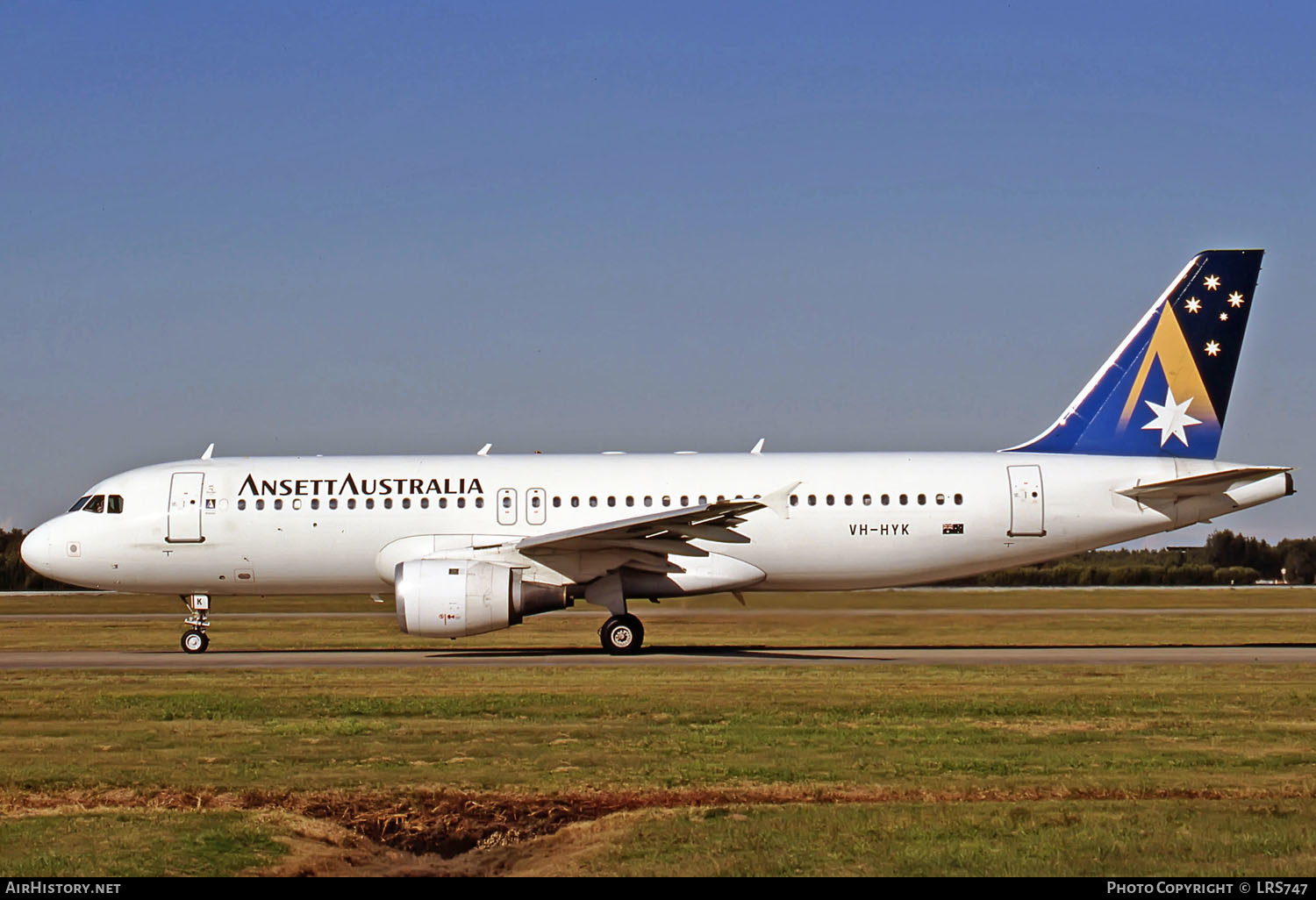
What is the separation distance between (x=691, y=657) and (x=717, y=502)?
118 inches

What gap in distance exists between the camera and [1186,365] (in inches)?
1080

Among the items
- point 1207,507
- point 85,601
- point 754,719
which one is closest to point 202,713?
point 754,719

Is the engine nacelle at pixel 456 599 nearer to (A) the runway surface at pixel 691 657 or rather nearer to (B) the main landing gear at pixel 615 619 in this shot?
(A) the runway surface at pixel 691 657

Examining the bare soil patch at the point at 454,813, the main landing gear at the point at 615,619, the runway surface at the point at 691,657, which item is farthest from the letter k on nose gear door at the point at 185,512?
the bare soil patch at the point at 454,813

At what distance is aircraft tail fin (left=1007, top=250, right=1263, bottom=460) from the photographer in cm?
2741

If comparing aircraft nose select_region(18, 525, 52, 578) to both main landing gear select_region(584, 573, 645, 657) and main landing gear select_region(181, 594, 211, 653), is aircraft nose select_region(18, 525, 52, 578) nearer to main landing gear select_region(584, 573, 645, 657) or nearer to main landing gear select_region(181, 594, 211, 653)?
main landing gear select_region(181, 594, 211, 653)

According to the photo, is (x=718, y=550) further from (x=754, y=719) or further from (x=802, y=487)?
(x=754, y=719)

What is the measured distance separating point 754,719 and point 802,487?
12000 millimetres

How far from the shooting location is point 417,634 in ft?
80.4

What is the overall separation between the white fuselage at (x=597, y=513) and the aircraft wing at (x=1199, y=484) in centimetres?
23

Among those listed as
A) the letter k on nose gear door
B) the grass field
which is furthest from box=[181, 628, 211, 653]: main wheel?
the grass field

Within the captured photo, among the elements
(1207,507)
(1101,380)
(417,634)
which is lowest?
(417,634)
